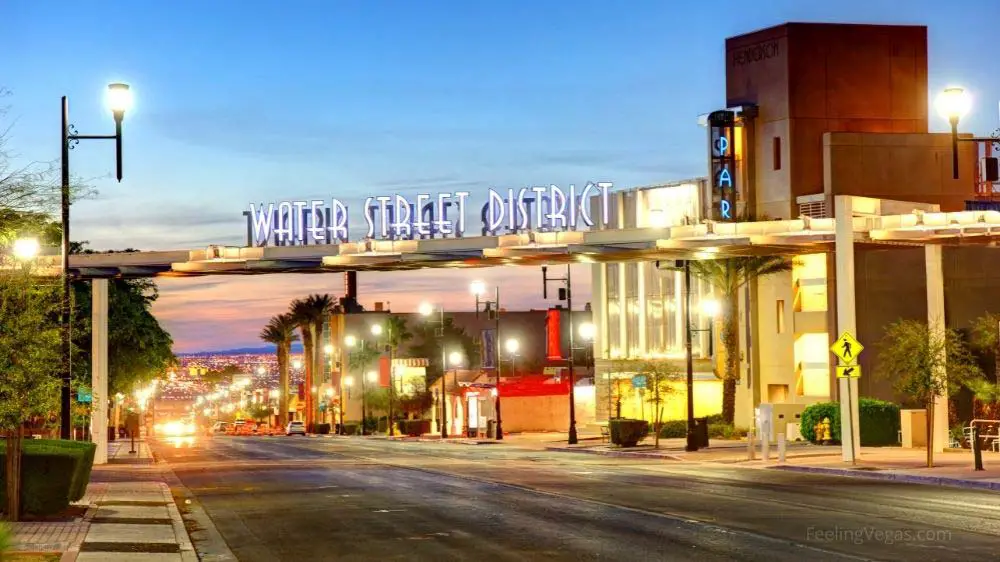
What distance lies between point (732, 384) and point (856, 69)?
16046 millimetres

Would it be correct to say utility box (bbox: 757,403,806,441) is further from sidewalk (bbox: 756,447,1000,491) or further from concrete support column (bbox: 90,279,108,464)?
concrete support column (bbox: 90,279,108,464)

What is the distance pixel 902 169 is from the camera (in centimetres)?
6338

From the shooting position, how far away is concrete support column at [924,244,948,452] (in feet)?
143

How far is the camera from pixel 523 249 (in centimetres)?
4694

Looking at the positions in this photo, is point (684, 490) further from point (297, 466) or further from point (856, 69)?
point (856, 69)

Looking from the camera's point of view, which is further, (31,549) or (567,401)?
(567,401)

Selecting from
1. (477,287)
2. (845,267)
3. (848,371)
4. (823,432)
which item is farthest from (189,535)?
(477,287)

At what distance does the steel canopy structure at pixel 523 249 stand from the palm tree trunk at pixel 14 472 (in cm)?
2152

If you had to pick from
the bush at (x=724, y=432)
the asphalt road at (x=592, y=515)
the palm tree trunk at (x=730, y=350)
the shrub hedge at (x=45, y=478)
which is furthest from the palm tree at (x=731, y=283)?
the shrub hedge at (x=45, y=478)

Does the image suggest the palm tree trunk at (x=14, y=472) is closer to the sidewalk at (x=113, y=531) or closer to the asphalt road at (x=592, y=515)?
the sidewalk at (x=113, y=531)

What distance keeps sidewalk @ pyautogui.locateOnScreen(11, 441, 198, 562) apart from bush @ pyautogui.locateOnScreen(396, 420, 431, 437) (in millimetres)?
65305

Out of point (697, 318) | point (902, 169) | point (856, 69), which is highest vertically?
point (856, 69)

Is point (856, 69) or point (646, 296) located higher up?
point (856, 69)

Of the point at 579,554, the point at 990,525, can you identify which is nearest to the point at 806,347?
the point at 990,525
